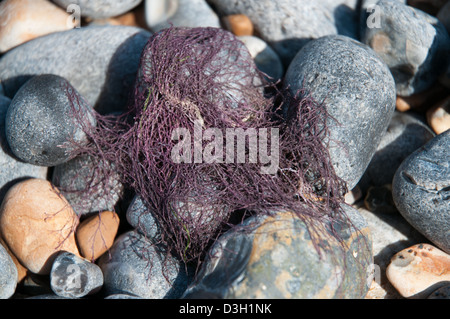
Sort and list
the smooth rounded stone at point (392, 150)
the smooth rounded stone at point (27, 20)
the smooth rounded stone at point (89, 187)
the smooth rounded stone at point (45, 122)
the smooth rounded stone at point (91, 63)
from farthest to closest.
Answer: the smooth rounded stone at point (27, 20) < the smooth rounded stone at point (91, 63) < the smooth rounded stone at point (392, 150) < the smooth rounded stone at point (89, 187) < the smooth rounded stone at point (45, 122)

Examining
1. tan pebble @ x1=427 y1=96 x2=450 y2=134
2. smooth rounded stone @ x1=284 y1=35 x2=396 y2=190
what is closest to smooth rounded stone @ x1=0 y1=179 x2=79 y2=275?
smooth rounded stone @ x1=284 y1=35 x2=396 y2=190

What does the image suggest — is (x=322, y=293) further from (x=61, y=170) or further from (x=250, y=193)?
(x=61, y=170)

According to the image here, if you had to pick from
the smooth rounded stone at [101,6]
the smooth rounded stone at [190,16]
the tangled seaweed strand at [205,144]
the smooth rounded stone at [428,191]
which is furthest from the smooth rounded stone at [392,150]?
the smooth rounded stone at [101,6]

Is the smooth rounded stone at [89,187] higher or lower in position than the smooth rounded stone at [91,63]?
lower

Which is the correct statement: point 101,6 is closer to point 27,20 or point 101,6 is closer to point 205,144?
point 27,20

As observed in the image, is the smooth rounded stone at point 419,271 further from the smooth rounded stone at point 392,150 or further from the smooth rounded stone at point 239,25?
the smooth rounded stone at point 239,25

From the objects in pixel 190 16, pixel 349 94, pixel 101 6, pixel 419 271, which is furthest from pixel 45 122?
pixel 419 271
